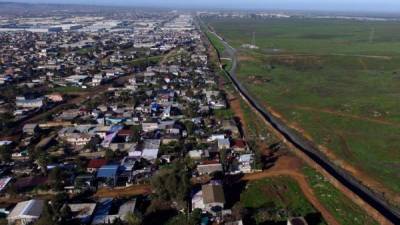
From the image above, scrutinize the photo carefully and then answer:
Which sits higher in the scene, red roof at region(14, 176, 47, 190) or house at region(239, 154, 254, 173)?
house at region(239, 154, 254, 173)

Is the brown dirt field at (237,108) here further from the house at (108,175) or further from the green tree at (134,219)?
the green tree at (134,219)

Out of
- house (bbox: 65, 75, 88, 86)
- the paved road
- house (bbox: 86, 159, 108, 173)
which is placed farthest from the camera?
house (bbox: 65, 75, 88, 86)

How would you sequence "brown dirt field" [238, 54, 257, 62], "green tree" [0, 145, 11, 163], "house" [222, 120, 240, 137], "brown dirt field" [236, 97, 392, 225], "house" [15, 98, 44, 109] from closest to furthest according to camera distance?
"brown dirt field" [236, 97, 392, 225], "green tree" [0, 145, 11, 163], "house" [222, 120, 240, 137], "house" [15, 98, 44, 109], "brown dirt field" [238, 54, 257, 62]

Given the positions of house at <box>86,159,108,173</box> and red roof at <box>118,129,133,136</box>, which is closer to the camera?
house at <box>86,159,108,173</box>

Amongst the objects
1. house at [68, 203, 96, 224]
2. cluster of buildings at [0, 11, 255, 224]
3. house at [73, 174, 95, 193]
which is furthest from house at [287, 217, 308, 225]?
house at [73, 174, 95, 193]

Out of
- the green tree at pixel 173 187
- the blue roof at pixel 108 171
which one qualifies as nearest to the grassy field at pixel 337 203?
the green tree at pixel 173 187

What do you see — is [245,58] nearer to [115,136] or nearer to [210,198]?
[115,136]

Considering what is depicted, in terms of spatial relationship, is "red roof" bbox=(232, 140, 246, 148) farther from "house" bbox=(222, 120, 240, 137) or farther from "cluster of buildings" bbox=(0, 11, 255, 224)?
"house" bbox=(222, 120, 240, 137)

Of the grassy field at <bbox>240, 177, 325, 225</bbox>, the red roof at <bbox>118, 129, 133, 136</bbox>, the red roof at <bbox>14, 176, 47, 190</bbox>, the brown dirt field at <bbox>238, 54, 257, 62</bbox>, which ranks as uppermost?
the brown dirt field at <bbox>238, 54, 257, 62</bbox>
